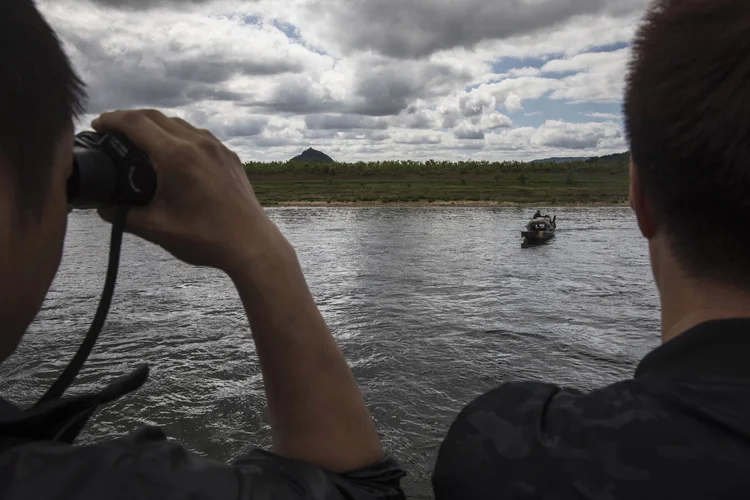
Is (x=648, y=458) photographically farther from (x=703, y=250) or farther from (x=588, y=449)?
(x=703, y=250)

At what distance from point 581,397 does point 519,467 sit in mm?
189

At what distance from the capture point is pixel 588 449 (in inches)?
42.6

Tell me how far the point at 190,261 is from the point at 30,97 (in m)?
0.42

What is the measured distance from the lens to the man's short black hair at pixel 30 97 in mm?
825

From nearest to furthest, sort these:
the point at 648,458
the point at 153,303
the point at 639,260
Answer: the point at 648,458 → the point at 153,303 → the point at 639,260

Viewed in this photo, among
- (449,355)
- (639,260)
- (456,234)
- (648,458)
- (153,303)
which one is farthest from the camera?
(456,234)

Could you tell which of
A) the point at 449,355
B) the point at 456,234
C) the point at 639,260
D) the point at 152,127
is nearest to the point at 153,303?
the point at 449,355

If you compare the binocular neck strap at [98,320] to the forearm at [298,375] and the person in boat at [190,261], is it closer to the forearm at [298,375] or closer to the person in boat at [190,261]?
the person in boat at [190,261]

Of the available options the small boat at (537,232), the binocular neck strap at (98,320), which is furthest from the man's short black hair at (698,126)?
the small boat at (537,232)

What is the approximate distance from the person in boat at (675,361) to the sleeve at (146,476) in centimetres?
38

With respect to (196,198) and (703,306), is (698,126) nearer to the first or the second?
(703,306)

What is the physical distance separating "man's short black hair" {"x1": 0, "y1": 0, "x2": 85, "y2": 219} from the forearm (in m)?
0.36

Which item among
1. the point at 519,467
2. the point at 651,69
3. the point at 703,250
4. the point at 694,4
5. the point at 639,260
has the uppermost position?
the point at 694,4

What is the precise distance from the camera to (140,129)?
3.54ft
